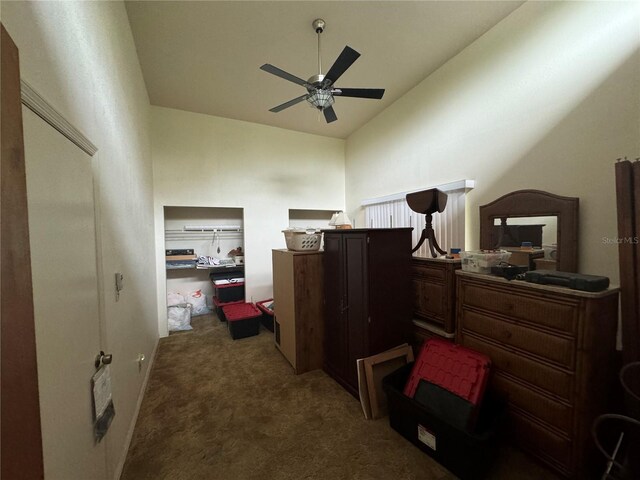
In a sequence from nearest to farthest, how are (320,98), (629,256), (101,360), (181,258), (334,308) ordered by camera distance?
1. (101,360)
2. (629,256)
3. (320,98)
4. (334,308)
5. (181,258)

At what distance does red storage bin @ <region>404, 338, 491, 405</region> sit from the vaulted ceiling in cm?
272

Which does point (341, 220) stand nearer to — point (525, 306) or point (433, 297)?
point (433, 297)

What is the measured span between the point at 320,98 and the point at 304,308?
1.91 meters

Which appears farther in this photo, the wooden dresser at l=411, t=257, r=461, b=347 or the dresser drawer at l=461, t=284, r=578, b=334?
the wooden dresser at l=411, t=257, r=461, b=347

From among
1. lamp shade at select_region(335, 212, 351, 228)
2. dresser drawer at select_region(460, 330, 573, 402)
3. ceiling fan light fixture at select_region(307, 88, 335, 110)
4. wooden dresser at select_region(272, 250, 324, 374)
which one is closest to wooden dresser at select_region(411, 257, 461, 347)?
dresser drawer at select_region(460, 330, 573, 402)

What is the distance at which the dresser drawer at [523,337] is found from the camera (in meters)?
1.30

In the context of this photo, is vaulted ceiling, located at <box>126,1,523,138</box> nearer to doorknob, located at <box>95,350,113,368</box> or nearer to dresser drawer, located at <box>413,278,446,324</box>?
dresser drawer, located at <box>413,278,446,324</box>

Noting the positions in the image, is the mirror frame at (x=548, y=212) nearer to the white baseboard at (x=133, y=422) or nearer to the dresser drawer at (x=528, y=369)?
the dresser drawer at (x=528, y=369)

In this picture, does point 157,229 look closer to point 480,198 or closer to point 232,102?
point 232,102

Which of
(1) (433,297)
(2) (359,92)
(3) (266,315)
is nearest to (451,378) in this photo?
(1) (433,297)

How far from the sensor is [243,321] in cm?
319

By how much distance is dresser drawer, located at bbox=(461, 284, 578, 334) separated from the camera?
1.29 m

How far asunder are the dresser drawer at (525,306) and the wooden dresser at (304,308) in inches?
50.3

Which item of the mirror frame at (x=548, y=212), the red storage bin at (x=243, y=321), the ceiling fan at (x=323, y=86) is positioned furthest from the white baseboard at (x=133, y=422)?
the mirror frame at (x=548, y=212)
